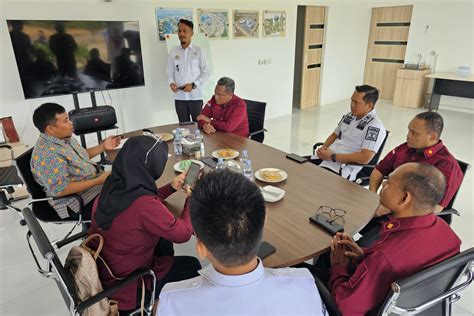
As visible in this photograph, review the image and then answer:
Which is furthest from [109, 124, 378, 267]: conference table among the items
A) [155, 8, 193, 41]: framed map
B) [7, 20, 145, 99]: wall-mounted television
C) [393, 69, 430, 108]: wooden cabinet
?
[393, 69, 430, 108]: wooden cabinet

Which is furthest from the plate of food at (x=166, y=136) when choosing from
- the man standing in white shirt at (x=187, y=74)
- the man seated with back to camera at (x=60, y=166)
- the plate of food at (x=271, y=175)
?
the man standing in white shirt at (x=187, y=74)

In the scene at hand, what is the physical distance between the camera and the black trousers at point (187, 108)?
425cm

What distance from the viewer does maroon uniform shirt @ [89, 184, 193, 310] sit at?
1367 mm

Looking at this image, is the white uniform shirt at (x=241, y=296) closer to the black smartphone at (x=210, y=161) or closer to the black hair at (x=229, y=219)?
the black hair at (x=229, y=219)

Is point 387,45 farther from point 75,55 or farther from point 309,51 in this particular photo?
point 75,55

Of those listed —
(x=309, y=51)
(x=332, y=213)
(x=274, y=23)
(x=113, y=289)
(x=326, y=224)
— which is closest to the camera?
(x=113, y=289)

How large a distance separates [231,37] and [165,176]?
3693 mm

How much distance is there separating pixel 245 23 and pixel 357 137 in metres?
3.41

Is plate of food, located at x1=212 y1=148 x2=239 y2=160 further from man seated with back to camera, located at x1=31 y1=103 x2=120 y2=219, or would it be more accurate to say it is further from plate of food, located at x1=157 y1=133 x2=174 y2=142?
man seated with back to camera, located at x1=31 y1=103 x2=120 y2=219

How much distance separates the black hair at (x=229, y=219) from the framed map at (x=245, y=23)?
4.77 metres

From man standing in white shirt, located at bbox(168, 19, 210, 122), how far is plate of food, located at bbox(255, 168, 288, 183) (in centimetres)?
230

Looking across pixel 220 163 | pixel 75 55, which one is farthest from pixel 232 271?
pixel 75 55

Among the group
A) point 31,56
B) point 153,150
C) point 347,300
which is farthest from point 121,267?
point 31,56

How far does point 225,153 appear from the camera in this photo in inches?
97.3
